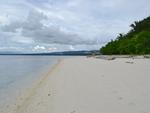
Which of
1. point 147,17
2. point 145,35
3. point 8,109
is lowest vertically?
point 8,109

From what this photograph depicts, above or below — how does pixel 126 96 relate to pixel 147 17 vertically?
below

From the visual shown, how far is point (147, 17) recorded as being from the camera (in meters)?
99.4

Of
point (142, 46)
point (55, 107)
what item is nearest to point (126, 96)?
point (55, 107)

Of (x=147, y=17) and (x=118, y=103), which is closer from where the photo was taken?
(x=118, y=103)

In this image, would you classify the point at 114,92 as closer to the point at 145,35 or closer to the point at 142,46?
the point at 142,46

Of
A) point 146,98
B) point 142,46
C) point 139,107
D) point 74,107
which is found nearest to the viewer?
point 139,107

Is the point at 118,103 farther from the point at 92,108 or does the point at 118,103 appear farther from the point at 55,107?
the point at 55,107

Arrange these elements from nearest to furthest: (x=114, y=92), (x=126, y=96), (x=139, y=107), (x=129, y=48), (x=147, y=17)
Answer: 1. (x=139, y=107)
2. (x=126, y=96)
3. (x=114, y=92)
4. (x=129, y=48)
5. (x=147, y=17)

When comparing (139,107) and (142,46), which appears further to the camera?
(142,46)

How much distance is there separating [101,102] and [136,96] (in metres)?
1.39

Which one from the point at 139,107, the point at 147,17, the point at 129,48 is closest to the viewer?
the point at 139,107

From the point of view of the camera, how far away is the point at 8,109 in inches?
348

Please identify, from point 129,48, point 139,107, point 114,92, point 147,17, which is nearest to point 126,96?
point 114,92

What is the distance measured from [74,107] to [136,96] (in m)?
2.34
